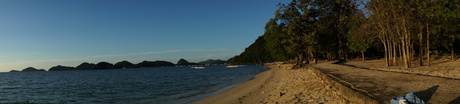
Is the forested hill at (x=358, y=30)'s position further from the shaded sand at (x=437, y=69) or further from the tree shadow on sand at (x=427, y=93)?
the tree shadow on sand at (x=427, y=93)

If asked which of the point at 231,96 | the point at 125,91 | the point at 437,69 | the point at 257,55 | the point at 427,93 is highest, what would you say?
the point at 257,55

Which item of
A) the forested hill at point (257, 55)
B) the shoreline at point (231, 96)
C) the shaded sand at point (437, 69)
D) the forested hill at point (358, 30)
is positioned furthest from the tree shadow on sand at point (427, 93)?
the forested hill at point (257, 55)

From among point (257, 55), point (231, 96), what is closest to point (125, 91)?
point (231, 96)

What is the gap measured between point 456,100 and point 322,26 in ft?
123

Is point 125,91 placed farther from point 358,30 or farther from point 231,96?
point 358,30

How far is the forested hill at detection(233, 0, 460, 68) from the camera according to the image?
736 inches

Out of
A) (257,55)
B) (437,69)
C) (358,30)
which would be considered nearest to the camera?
(437,69)

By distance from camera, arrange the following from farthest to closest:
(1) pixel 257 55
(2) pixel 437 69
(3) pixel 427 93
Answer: (1) pixel 257 55
(2) pixel 437 69
(3) pixel 427 93

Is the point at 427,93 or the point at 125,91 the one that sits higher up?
the point at 427,93

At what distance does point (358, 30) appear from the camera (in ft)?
77.3

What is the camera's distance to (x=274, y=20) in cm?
4091

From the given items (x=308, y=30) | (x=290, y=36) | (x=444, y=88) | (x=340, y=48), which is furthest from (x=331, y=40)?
(x=444, y=88)

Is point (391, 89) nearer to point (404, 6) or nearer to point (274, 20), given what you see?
point (404, 6)

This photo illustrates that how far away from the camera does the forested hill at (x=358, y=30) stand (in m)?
18.7
